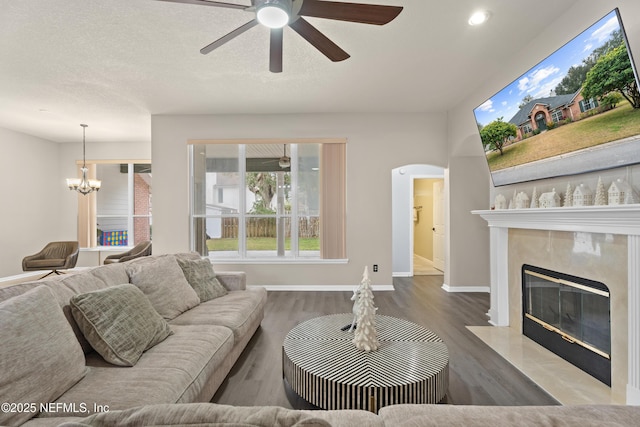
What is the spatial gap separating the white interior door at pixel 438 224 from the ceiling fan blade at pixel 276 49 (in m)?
5.14

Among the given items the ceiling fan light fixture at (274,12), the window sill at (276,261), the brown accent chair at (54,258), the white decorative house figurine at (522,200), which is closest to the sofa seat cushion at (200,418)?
the ceiling fan light fixture at (274,12)

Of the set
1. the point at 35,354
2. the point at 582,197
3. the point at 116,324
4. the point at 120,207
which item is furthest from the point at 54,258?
the point at 582,197

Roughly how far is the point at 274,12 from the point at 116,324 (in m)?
1.94

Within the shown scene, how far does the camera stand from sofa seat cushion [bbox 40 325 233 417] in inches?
50.7

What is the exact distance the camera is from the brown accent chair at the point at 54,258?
17.9ft

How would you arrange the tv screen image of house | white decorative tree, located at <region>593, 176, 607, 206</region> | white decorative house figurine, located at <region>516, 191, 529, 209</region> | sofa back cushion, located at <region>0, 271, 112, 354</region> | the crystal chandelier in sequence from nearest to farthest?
1. sofa back cushion, located at <region>0, 271, 112, 354</region>
2. the tv screen image of house
3. white decorative tree, located at <region>593, 176, 607, 206</region>
4. white decorative house figurine, located at <region>516, 191, 529, 209</region>
5. the crystal chandelier

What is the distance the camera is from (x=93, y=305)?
1.63 metres

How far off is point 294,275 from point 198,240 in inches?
68.3

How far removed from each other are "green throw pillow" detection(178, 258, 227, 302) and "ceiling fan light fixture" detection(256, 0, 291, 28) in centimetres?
218

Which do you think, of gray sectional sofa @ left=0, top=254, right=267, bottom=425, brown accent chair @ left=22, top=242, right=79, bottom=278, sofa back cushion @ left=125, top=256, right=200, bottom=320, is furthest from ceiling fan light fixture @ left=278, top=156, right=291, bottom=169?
brown accent chair @ left=22, top=242, right=79, bottom=278

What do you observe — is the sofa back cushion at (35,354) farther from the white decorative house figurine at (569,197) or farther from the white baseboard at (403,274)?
the white baseboard at (403,274)

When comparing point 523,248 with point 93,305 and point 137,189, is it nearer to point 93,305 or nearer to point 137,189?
point 93,305

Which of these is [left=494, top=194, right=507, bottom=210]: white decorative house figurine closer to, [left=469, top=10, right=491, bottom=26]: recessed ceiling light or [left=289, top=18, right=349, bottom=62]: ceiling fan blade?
[left=469, top=10, right=491, bottom=26]: recessed ceiling light

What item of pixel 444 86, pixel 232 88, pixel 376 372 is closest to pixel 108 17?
pixel 232 88
